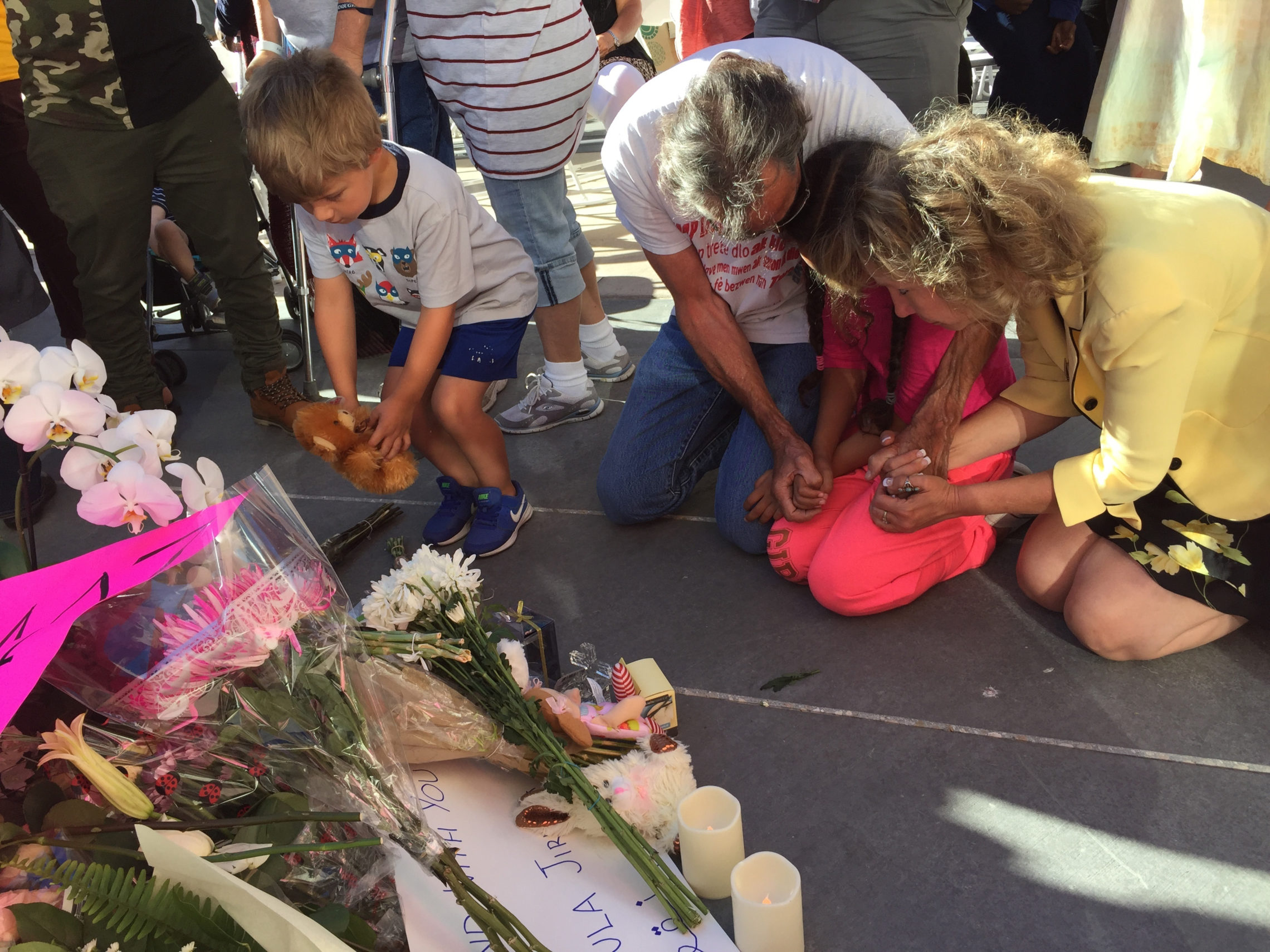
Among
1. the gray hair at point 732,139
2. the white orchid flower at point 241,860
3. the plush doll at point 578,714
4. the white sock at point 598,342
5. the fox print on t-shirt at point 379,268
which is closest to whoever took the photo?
the white orchid flower at point 241,860

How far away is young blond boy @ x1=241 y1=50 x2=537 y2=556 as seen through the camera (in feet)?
6.63

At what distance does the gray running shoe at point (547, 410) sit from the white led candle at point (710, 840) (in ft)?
6.14

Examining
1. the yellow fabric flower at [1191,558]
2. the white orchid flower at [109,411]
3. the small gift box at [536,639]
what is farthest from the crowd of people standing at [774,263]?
the white orchid flower at [109,411]

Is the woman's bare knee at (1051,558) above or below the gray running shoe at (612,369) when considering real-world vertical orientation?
above

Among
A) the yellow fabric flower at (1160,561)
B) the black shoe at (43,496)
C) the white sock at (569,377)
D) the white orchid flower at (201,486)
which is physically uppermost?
the white orchid flower at (201,486)

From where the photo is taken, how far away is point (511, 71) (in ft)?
8.69

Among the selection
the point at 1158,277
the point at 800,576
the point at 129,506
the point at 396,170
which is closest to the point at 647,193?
the point at 396,170

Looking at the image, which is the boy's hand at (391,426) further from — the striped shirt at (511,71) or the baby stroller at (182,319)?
the baby stroller at (182,319)

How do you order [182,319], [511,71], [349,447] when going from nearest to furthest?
[349,447], [511,71], [182,319]

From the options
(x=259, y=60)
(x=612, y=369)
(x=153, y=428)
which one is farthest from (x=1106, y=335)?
(x=259, y=60)

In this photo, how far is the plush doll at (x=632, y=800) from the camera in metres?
1.39

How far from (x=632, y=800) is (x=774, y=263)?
1342mm

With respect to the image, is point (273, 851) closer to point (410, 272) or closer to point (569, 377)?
point (410, 272)

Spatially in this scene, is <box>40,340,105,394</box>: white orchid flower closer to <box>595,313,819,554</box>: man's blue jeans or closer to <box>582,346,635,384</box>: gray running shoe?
<box>595,313,819,554</box>: man's blue jeans
